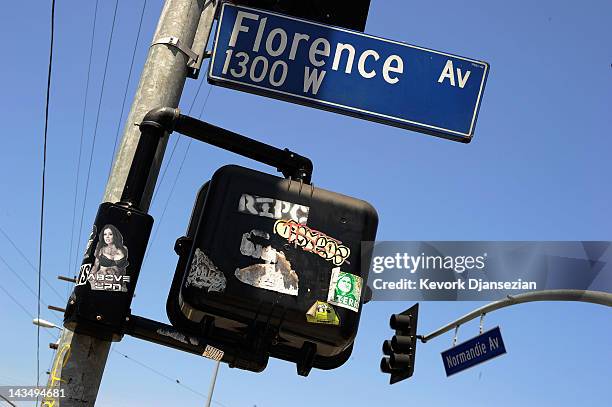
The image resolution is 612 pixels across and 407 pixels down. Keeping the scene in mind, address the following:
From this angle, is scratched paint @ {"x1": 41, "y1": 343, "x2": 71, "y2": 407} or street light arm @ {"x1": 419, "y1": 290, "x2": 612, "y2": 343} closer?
scratched paint @ {"x1": 41, "y1": 343, "x2": 71, "y2": 407}

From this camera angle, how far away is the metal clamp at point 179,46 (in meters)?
3.55

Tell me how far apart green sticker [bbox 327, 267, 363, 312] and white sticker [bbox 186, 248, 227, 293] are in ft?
1.33

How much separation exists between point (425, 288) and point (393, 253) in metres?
1.88

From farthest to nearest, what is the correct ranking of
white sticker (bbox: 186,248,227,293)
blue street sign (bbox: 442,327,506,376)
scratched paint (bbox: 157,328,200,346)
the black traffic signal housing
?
blue street sign (bbox: 442,327,506,376) < the black traffic signal housing < scratched paint (bbox: 157,328,200,346) < white sticker (bbox: 186,248,227,293)

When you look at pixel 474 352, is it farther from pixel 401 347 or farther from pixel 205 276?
pixel 205 276

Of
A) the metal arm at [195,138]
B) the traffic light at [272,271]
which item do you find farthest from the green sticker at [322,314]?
the metal arm at [195,138]

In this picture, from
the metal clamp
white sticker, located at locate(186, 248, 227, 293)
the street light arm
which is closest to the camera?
white sticker, located at locate(186, 248, 227, 293)

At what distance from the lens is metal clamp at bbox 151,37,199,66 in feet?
11.6

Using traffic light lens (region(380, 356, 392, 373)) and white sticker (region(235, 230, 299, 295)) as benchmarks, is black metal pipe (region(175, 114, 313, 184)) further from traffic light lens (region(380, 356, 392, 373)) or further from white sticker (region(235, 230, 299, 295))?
traffic light lens (region(380, 356, 392, 373))

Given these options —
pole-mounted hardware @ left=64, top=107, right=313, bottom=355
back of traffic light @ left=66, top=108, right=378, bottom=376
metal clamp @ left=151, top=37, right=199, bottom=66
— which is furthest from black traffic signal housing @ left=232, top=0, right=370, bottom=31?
back of traffic light @ left=66, top=108, right=378, bottom=376

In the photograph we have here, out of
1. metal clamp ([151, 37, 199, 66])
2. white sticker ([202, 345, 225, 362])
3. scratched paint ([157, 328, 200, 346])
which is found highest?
metal clamp ([151, 37, 199, 66])

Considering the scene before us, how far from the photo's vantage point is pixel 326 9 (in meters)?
3.98

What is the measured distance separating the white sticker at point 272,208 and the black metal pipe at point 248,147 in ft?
1.22

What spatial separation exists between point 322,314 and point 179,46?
1.52 metres
